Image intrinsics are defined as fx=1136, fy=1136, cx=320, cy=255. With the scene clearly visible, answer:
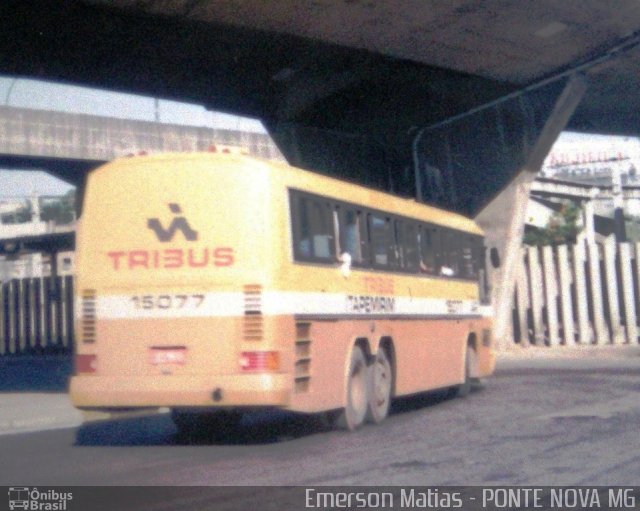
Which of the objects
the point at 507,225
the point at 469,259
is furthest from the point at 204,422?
the point at 507,225

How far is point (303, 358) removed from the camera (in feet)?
44.4

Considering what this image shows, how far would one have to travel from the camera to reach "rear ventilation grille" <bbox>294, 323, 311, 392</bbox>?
13.3 meters

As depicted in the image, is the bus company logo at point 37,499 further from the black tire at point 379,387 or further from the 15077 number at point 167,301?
the black tire at point 379,387

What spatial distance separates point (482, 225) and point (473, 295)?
15334mm

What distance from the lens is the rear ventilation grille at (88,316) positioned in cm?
1345

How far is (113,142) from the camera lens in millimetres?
31219

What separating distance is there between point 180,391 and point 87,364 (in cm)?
128

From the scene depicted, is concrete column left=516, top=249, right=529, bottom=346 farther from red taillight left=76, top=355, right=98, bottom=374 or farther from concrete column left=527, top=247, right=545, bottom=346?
red taillight left=76, top=355, right=98, bottom=374

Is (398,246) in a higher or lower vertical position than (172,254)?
higher

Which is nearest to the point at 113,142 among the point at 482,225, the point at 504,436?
the point at 482,225

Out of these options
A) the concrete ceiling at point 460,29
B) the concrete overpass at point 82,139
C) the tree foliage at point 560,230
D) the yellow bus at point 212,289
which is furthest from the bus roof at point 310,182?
the tree foliage at point 560,230

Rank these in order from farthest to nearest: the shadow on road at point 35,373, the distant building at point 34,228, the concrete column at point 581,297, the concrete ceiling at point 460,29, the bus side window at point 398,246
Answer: the distant building at point 34,228 → the concrete column at point 581,297 → the shadow on road at point 35,373 → the concrete ceiling at point 460,29 → the bus side window at point 398,246

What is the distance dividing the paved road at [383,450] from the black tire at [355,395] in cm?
24

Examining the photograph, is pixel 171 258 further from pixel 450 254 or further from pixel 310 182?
pixel 450 254
